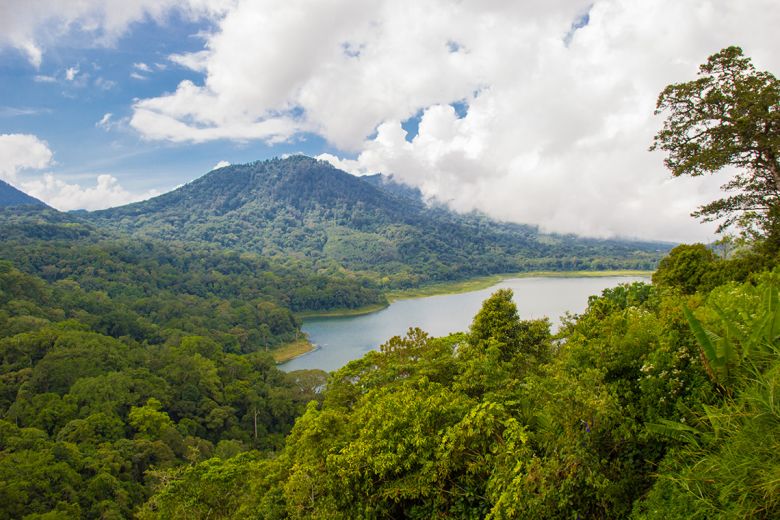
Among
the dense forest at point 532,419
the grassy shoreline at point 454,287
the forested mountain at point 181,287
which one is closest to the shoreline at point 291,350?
the forested mountain at point 181,287

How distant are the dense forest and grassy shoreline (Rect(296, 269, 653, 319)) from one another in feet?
192

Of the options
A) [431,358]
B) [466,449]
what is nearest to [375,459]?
[466,449]

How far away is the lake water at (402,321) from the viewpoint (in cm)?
6309

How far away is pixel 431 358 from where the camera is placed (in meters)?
14.7

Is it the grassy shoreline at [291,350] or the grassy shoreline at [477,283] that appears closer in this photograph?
the grassy shoreline at [291,350]

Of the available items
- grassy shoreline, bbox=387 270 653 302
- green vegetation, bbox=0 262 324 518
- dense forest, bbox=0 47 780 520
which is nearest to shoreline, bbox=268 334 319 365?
green vegetation, bbox=0 262 324 518

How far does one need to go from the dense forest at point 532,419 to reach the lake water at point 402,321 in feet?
88.4

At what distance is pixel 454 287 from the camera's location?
440 feet

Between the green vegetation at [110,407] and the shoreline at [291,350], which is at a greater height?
the green vegetation at [110,407]

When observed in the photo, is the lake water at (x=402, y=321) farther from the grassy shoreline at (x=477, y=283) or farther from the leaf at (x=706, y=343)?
the leaf at (x=706, y=343)

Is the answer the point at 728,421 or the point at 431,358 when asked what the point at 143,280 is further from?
the point at 728,421

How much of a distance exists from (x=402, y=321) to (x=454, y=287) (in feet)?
183

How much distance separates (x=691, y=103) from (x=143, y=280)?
336 feet

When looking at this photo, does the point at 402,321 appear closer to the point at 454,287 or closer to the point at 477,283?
the point at 454,287
